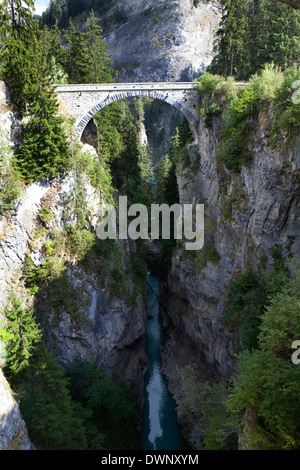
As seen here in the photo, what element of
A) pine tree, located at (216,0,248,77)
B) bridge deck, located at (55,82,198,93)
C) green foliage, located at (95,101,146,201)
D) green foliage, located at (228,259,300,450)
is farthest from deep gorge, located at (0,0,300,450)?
pine tree, located at (216,0,248,77)

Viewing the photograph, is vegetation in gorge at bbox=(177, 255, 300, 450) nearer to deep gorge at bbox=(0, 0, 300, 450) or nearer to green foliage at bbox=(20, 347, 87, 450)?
deep gorge at bbox=(0, 0, 300, 450)

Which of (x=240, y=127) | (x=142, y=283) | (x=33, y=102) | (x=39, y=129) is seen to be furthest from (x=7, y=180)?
(x=142, y=283)

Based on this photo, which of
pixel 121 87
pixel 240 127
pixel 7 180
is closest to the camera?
pixel 240 127

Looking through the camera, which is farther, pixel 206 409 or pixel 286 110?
pixel 206 409

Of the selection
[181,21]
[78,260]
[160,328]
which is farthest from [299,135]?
[181,21]

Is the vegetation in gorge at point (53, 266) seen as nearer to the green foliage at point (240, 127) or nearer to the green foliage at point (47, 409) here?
the green foliage at point (47, 409)

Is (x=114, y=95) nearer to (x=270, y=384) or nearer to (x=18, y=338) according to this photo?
(x=18, y=338)
